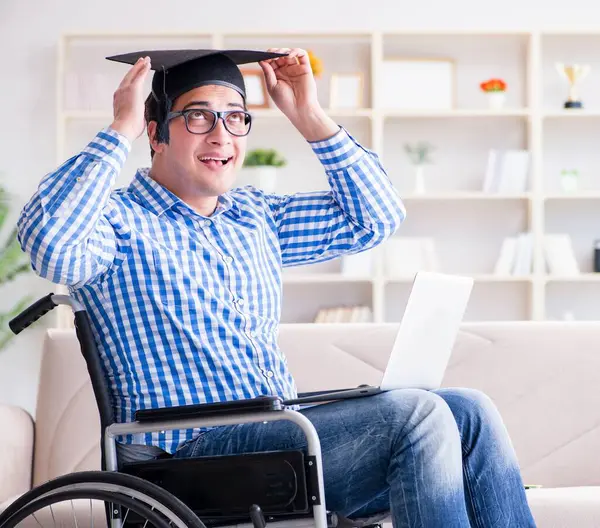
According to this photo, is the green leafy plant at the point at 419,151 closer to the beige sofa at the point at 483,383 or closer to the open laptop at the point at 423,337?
the beige sofa at the point at 483,383

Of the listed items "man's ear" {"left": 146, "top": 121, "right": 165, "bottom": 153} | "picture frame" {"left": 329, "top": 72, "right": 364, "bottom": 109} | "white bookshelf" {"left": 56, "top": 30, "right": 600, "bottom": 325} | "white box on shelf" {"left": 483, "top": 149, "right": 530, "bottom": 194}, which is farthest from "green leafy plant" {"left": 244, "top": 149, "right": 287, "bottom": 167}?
"man's ear" {"left": 146, "top": 121, "right": 165, "bottom": 153}

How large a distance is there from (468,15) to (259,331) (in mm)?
4304

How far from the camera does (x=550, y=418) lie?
244 centimetres

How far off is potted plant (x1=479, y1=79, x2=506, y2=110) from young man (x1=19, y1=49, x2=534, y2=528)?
143 inches

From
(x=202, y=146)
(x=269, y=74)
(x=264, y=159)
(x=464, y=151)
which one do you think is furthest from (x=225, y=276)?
(x=464, y=151)

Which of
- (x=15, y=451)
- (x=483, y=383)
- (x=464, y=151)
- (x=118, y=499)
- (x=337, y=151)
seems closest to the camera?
(x=118, y=499)

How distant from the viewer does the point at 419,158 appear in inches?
223

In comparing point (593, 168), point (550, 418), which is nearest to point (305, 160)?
point (593, 168)

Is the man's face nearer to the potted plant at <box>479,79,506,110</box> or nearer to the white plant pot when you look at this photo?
the white plant pot

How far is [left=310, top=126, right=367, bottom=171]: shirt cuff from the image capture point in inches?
78.8

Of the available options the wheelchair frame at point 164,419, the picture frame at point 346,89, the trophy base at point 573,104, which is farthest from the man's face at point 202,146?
the trophy base at point 573,104

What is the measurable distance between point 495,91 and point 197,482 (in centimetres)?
438

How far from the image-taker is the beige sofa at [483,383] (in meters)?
2.41

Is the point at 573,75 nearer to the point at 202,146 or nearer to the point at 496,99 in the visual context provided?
the point at 496,99
